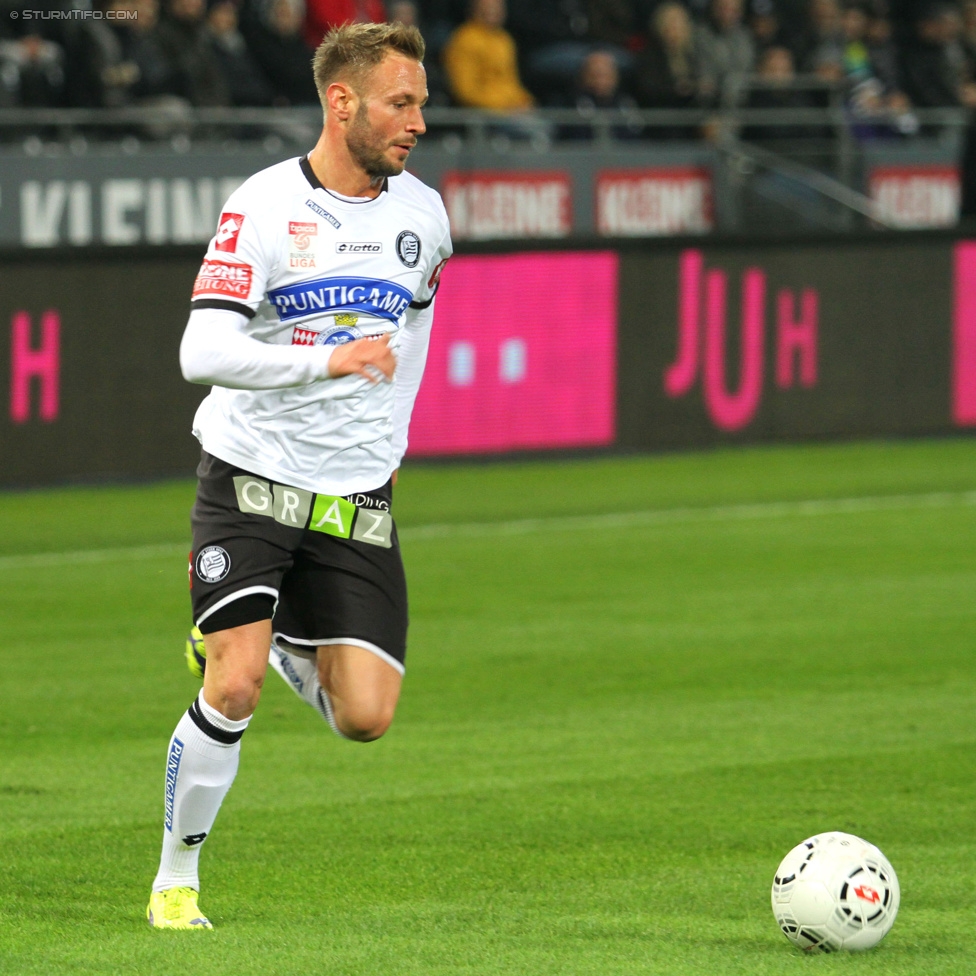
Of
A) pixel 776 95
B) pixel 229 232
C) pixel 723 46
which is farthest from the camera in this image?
pixel 723 46

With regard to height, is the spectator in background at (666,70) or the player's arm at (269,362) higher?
the spectator in background at (666,70)

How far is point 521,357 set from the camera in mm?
16547

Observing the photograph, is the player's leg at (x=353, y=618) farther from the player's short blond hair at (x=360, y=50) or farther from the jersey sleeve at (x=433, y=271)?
the player's short blond hair at (x=360, y=50)

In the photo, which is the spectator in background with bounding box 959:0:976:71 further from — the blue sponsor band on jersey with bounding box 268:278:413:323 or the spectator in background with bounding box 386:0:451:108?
the blue sponsor band on jersey with bounding box 268:278:413:323

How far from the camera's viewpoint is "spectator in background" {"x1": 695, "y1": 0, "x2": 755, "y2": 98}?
20.1m

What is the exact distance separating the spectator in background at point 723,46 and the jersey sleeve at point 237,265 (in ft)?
49.2

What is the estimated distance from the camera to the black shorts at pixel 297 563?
17.6 ft

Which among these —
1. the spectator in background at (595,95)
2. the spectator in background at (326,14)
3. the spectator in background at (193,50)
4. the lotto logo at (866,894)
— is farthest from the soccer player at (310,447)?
the spectator in background at (595,95)

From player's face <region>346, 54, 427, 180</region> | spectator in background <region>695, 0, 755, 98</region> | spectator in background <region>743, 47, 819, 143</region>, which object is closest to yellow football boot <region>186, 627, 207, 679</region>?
player's face <region>346, 54, 427, 180</region>

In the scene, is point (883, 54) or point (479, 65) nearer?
point (479, 65)

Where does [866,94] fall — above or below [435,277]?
above

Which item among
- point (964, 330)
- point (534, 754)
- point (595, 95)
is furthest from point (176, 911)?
point (595, 95)

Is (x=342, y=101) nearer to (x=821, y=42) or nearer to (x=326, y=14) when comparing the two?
(x=326, y=14)

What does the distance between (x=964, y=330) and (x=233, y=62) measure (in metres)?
6.85
